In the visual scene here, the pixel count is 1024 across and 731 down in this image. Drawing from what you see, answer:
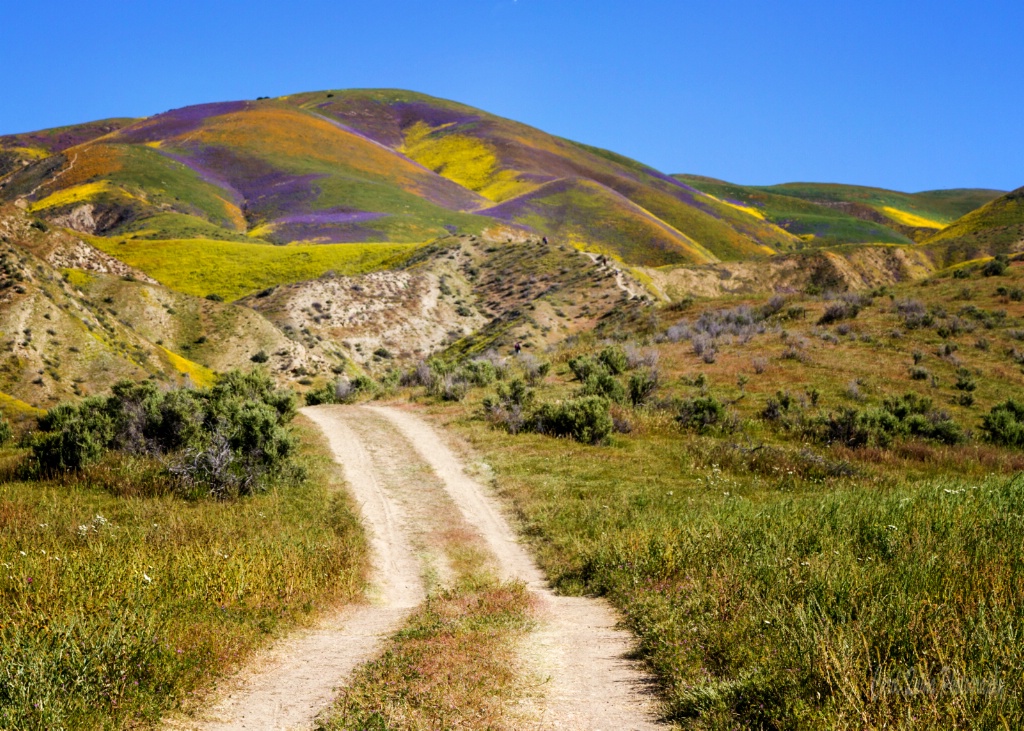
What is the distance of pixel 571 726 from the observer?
5.29 metres

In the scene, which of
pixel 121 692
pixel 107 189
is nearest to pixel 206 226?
pixel 107 189

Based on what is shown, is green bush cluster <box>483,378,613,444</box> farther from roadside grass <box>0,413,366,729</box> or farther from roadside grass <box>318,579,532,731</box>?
roadside grass <box>318,579,532,731</box>

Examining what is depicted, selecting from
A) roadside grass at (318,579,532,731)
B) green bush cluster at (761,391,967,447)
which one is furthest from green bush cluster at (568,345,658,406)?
roadside grass at (318,579,532,731)

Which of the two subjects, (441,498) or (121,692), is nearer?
(121,692)

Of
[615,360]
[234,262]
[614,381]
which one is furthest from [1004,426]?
[234,262]

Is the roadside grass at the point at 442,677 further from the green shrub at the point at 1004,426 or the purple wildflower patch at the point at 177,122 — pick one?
the purple wildflower patch at the point at 177,122

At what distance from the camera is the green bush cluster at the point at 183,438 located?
44.5 feet

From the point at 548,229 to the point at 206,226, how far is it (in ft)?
137

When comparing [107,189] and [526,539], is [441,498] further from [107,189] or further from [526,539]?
[107,189]

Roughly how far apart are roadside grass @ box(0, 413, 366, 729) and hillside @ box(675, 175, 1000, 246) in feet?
411

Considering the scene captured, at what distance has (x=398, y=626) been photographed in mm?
7938

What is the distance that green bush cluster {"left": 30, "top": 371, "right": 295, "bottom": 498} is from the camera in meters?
13.6

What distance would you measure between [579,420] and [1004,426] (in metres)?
12.2

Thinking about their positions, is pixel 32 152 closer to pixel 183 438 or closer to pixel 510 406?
pixel 510 406
